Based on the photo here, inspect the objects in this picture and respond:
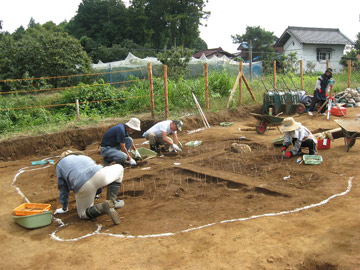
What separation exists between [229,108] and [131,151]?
246 inches

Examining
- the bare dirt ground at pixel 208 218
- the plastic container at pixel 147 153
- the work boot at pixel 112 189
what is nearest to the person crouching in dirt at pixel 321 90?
the bare dirt ground at pixel 208 218

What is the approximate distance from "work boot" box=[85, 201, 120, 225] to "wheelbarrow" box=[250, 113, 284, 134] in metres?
5.81

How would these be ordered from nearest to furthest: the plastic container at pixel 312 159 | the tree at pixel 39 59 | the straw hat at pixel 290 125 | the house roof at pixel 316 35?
the plastic container at pixel 312 159 → the straw hat at pixel 290 125 → the tree at pixel 39 59 → the house roof at pixel 316 35

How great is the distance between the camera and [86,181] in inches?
187

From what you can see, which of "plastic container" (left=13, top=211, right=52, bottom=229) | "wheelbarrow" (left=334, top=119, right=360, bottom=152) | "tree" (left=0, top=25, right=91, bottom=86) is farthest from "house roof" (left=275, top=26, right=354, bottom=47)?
"plastic container" (left=13, top=211, right=52, bottom=229)

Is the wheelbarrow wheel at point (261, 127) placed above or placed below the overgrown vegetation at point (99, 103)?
below

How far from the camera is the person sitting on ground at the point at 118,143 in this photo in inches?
269

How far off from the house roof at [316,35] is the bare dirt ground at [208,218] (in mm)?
25097

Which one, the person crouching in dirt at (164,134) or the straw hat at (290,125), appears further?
the person crouching in dirt at (164,134)

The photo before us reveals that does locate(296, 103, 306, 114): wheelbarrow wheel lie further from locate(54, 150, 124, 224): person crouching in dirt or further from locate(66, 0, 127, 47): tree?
locate(66, 0, 127, 47): tree

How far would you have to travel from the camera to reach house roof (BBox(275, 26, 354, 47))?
99.9ft

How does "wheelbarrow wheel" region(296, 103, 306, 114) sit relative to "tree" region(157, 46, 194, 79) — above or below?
below

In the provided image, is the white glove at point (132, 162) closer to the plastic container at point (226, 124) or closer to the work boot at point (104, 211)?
the work boot at point (104, 211)

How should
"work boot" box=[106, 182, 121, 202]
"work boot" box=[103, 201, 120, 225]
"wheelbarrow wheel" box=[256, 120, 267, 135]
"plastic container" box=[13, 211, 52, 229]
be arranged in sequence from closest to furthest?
"work boot" box=[103, 201, 120, 225]
"plastic container" box=[13, 211, 52, 229]
"work boot" box=[106, 182, 121, 202]
"wheelbarrow wheel" box=[256, 120, 267, 135]
